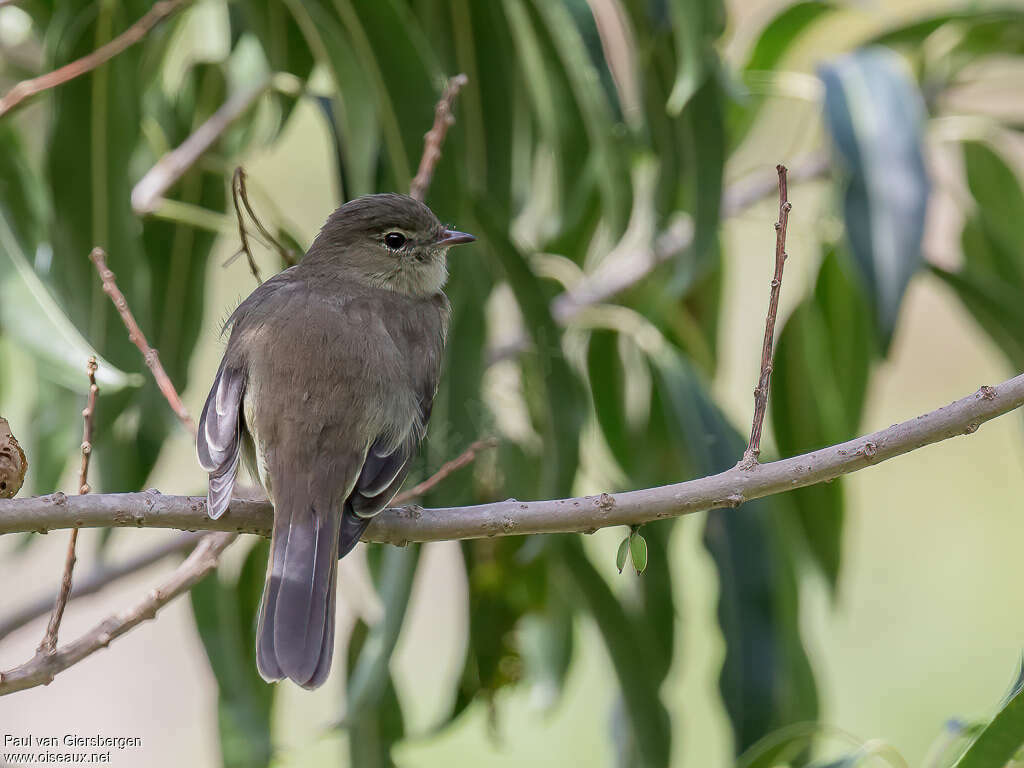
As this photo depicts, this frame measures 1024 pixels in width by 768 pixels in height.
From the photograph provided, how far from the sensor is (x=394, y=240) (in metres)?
3.37

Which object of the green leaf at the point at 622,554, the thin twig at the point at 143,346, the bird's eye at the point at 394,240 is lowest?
the green leaf at the point at 622,554

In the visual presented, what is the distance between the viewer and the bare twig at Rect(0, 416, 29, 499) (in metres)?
2.04

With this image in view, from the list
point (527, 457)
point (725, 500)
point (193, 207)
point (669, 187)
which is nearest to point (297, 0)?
point (193, 207)

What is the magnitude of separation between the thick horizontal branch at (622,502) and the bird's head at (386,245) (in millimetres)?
1221

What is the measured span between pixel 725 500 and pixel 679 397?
5.82 feet

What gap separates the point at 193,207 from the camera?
3.75 meters

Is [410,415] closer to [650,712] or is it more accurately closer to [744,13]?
[650,712]

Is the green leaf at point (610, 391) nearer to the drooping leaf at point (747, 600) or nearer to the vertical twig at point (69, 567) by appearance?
the drooping leaf at point (747, 600)

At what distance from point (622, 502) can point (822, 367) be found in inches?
85.5

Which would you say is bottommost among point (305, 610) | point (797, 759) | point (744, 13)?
point (797, 759)

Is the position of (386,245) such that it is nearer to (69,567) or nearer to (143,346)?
(143,346)

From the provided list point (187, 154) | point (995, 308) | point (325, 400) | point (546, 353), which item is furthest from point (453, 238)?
point (995, 308)

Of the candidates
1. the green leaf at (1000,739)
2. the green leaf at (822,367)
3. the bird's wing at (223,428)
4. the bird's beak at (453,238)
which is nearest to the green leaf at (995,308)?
the green leaf at (822,367)

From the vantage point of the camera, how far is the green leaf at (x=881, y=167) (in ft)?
11.5
